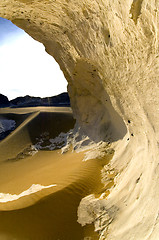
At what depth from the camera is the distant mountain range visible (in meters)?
30.2

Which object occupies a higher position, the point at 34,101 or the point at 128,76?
the point at 34,101

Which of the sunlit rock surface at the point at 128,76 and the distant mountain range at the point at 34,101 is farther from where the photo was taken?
the distant mountain range at the point at 34,101

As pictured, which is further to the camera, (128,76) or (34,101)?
(34,101)

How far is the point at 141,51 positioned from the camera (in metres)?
2.13

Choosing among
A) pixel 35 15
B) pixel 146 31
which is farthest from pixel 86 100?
pixel 146 31

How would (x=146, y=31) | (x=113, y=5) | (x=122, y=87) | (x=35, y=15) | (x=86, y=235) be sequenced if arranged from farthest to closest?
(x=35, y=15)
(x=122, y=87)
(x=113, y=5)
(x=86, y=235)
(x=146, y=31)

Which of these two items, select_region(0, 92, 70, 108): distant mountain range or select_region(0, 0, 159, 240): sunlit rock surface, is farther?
select_region(0, 92, 70, 108): distant mountain range

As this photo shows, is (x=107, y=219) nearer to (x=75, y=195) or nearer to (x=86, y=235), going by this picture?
(x=86, y=235)

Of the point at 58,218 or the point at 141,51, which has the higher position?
the point at 141,51

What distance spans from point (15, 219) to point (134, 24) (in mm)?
3640

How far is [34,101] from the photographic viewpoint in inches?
1305

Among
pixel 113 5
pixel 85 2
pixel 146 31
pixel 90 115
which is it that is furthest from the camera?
pixel 90 115

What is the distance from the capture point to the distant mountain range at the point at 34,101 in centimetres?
3017

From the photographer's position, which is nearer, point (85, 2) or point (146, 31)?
point (146, 31)
